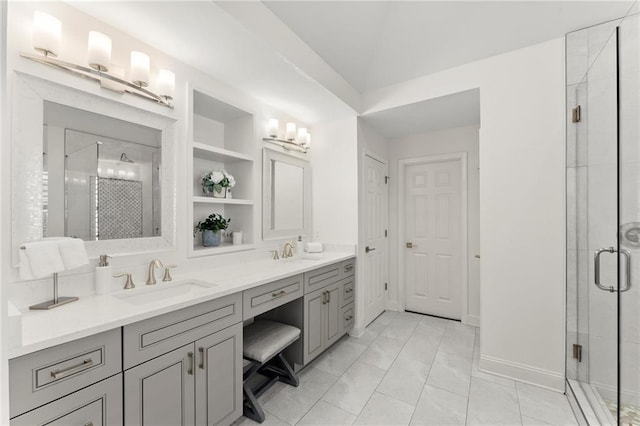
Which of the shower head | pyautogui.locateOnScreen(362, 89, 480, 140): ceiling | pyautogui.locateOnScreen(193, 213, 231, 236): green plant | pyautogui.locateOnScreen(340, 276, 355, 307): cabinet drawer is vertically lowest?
pyautogui.locateOnScreen(340, 276, 355, 307): cabinet drawer

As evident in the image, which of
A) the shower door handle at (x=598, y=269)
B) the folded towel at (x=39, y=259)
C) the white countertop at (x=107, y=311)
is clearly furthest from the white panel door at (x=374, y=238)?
the folded towel at (x=39, y=259)

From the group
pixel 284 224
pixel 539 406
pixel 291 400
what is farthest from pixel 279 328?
pixel 539 406

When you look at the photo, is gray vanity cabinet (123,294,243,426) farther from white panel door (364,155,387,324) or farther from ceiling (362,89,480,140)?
ceiling (362,89,480,140)

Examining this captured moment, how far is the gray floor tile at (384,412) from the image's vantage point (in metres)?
1.71

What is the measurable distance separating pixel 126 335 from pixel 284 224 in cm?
180

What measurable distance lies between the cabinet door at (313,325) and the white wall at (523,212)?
1348 millimetres

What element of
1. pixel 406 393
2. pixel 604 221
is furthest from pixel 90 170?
pixel 604 221

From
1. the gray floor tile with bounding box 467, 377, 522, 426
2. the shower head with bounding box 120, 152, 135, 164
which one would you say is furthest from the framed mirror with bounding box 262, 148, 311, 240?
the gray floor tile with bounding box 467, 377, 522, 426

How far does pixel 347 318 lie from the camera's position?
2.79 meters

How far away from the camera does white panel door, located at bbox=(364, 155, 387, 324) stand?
3.20 metres

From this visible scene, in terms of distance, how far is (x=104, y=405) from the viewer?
1075mm

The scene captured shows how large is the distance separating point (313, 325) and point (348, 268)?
0.74 m

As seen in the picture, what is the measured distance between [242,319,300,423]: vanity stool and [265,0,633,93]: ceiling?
2230 millimetres

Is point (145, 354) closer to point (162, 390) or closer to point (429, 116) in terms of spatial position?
point (162, 390)
